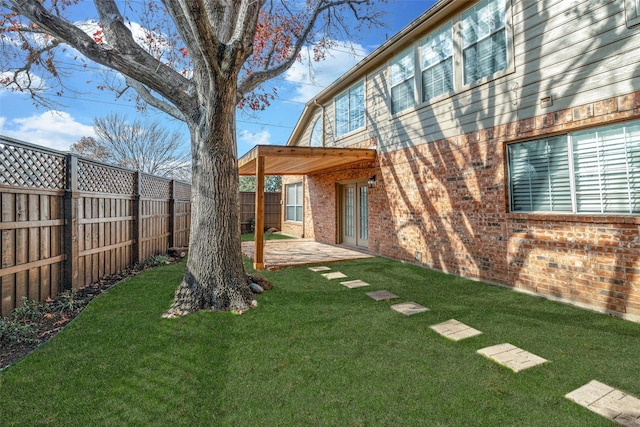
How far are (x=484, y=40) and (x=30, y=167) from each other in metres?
7.12

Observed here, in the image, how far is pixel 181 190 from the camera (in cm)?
1002

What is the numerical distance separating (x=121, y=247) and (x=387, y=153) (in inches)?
247

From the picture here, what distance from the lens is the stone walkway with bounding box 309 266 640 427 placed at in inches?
81.6

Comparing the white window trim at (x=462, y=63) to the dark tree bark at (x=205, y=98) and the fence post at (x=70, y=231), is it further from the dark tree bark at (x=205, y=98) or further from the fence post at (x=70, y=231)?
the fence post at (x=70, y=231)

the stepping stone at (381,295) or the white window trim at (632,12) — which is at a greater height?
the white window trim at (632,12)

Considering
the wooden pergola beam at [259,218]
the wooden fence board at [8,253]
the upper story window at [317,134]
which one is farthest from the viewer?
the upper story window at [317,134]

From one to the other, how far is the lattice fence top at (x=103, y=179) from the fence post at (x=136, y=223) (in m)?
0.09

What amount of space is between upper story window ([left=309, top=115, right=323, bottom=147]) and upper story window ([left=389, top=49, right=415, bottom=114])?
4222 mm

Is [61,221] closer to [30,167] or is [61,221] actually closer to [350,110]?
[30,167]

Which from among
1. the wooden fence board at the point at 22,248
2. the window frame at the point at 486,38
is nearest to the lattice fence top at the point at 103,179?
the wooden fence board at the point at 22,248

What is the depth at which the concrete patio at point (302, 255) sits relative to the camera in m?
7.26

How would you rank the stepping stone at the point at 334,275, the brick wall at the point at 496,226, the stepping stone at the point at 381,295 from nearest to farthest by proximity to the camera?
1. the brick wall at the point at 496,226
2. the stepping stone at the point at 381,295
3. the stepping stone at the point at 334,275

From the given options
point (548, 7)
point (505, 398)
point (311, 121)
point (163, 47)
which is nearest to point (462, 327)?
point (505, 398)

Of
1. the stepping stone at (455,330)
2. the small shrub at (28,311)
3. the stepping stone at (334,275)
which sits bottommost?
the stepping stone at (455,330)
